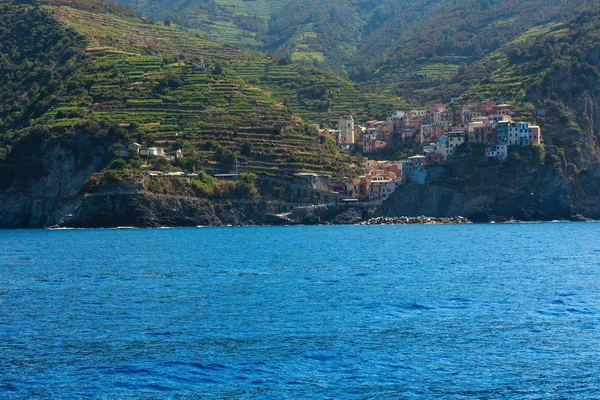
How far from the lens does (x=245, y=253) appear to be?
75.9 meters

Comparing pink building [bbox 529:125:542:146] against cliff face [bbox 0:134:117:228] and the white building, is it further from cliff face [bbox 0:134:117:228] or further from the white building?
cliff face [bbox 0:134:117:228]

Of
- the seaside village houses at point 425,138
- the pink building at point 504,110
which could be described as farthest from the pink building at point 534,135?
the pink building at point 504,110

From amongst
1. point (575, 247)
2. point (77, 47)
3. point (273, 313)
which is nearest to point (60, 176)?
point (77, 47)

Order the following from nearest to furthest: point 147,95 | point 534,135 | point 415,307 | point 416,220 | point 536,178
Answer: point 415,307 → point 536,178 → point 416,220 → point 534,135 → point 147,95

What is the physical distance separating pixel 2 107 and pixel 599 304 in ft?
443

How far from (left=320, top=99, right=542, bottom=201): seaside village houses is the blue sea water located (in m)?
60.5

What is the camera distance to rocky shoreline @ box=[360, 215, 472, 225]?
128 meters

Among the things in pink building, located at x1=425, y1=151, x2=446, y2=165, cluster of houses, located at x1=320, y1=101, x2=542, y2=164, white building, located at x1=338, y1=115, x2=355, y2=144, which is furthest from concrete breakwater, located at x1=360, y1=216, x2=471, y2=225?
white building, located at x1=338, y1=115, x2=355, y2=144

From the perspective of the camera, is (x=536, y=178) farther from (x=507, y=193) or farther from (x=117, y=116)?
(x=117, y=116)

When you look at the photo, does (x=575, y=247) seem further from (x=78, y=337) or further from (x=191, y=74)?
(x=191, y=74)

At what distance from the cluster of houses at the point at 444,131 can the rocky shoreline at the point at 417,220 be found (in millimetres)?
10187

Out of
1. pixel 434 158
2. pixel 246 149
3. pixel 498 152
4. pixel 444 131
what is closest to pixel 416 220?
pixel 434 158

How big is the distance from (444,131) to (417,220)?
93.4 ft

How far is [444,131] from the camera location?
153 meters
